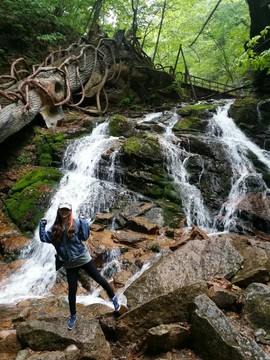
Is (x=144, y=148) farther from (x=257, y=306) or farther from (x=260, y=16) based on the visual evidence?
(x=260, y=16)

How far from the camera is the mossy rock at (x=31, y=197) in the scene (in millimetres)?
8070

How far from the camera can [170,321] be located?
3.73 metres

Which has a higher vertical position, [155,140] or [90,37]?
[90,37]

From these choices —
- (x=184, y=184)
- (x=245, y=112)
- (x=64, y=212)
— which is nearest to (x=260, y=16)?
(x=245, y=112)

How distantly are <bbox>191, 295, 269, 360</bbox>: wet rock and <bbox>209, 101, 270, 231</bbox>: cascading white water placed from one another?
493cm

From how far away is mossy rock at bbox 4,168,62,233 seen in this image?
26.5 feet

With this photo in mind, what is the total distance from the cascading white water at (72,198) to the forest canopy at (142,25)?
6084 mm

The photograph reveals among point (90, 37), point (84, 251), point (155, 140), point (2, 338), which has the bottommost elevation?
point (2, 338)

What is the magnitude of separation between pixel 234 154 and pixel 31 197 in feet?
21.4

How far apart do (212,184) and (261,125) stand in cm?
433

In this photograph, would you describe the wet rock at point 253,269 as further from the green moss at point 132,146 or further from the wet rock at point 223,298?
the green moss at point 132,146

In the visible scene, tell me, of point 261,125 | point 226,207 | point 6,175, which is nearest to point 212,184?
point 226,207

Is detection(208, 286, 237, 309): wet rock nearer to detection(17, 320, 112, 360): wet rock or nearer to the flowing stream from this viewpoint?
detection(17, 320, 112, 360): wet rock

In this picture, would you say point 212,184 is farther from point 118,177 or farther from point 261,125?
point 261,125
